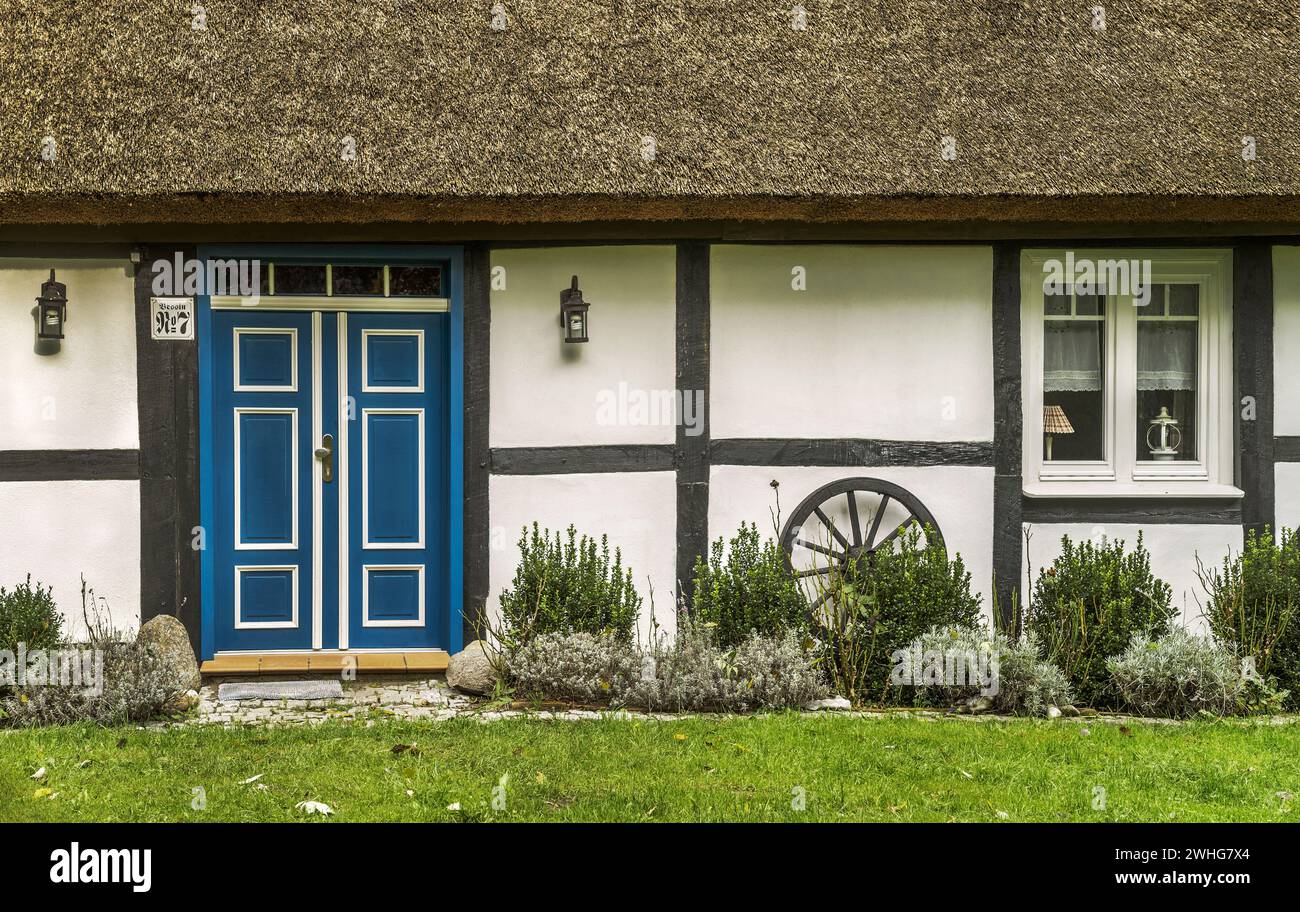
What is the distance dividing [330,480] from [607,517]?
1532 millimetres

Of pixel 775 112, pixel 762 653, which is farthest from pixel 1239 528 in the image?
pixel 775 112

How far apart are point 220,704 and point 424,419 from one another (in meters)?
1.83

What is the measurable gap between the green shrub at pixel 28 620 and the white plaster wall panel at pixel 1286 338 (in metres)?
6.64

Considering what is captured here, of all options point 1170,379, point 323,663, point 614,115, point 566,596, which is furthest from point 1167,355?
point 323,663

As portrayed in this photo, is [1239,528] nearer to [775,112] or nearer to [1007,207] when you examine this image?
[1007,207]

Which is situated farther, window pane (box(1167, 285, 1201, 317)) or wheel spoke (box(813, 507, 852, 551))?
→ window pane (box(1167, 285, 1201, 317))

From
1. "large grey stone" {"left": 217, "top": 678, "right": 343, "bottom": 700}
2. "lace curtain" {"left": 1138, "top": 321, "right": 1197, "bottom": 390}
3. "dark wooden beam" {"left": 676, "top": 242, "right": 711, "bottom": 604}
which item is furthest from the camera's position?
"lace curtain" {"left": 1138, "top": 321, "right": 1197, "bottom": 390}

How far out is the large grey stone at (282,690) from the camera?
6.43m

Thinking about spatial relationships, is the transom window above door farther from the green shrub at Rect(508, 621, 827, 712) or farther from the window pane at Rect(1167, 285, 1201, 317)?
the window pane at Rect(1167, 285, 1201, 317)

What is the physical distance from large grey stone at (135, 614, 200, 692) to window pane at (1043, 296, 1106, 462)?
478 cm

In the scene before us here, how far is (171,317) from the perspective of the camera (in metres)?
6.69

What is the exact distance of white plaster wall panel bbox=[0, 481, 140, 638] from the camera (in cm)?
661

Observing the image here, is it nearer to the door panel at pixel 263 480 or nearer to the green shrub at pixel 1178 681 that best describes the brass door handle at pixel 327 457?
the door panel at pixel 263 480

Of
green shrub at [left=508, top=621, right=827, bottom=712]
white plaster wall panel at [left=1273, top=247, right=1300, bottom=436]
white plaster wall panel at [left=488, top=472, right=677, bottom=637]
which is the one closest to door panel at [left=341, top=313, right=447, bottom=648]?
white plaster wall panel at [left=488, top=472, right=677, bottom=637]
